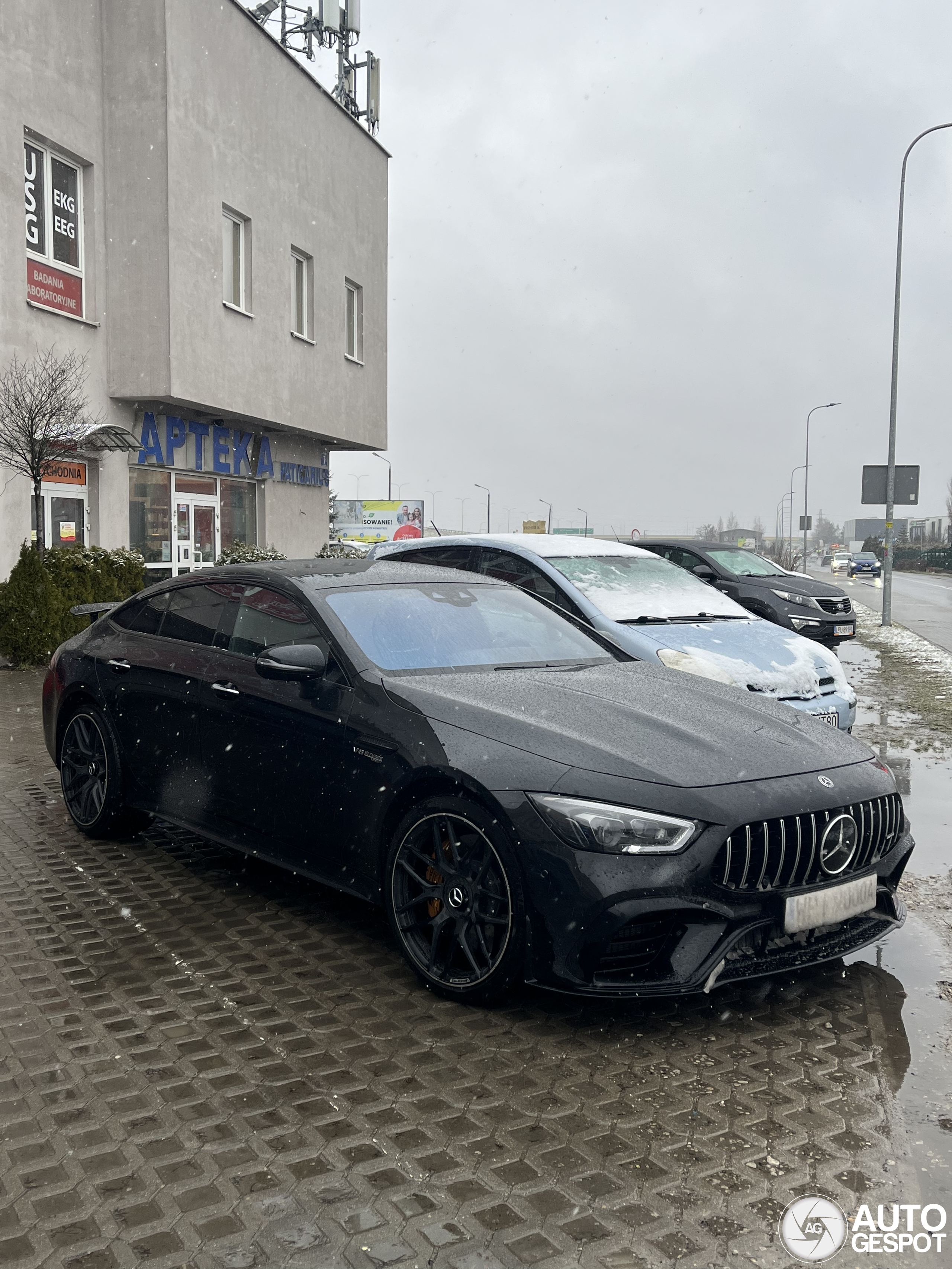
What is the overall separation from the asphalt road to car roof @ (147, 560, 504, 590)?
13.9 metres

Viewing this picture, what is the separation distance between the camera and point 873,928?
3.88 meters

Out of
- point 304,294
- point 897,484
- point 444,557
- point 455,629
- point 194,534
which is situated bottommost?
point 455,629

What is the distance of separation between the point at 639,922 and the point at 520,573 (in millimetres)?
5053

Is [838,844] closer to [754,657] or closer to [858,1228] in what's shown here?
[858,1228]

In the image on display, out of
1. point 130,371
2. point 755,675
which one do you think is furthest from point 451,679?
point 130,371

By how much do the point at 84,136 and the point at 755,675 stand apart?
13.8m

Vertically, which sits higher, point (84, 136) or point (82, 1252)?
point (84, 136)

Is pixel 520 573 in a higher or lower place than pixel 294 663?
higher

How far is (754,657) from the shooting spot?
728cm

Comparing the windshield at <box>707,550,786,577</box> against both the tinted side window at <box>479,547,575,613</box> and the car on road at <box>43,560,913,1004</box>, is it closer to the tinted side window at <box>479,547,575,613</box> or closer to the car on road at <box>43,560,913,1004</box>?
the tinted side window at <box>479,547,575,613</box>

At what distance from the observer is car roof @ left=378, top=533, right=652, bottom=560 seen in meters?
8.55

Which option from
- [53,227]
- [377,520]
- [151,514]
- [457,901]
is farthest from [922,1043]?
[377,520]

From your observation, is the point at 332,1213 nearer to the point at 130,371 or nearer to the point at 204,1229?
the point at 204,1229

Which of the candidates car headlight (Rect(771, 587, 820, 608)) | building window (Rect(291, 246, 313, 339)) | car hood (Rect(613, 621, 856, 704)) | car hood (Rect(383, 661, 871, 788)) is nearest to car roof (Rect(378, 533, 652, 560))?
car hood (Rect(613, 621, 856, 704))
